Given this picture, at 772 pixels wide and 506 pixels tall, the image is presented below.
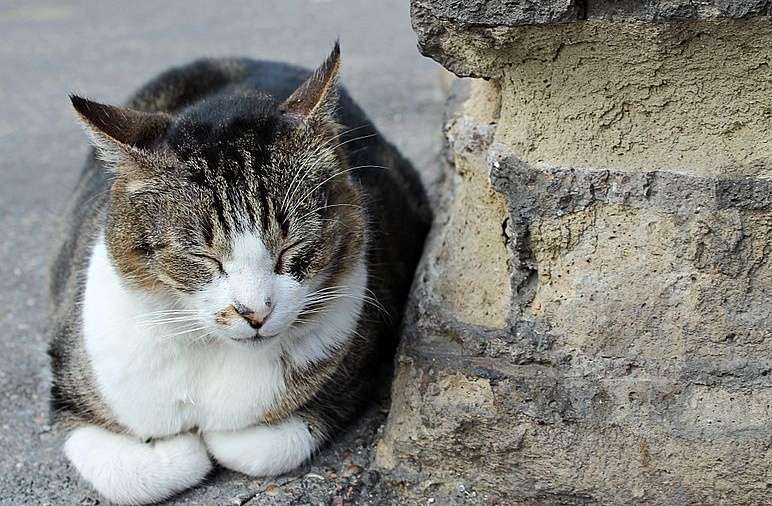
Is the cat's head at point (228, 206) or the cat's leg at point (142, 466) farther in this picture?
the cat's leg at point (142, 466)

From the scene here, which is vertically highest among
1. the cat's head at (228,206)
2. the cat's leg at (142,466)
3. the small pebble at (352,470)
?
the cat's head at (228,206)

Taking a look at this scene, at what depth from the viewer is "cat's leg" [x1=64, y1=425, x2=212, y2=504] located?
2289mm

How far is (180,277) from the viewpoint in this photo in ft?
6.72

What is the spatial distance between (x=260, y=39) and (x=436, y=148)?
104 inches

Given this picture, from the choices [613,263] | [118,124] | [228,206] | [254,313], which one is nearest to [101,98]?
[118,124]

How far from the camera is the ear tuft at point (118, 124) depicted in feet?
6.64

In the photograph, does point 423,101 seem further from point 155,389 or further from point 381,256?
point 155,389

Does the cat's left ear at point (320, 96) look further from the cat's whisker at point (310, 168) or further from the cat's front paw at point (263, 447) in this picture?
the cat's front paw at point (263, 447)

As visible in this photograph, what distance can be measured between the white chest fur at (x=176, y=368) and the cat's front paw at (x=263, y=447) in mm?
28

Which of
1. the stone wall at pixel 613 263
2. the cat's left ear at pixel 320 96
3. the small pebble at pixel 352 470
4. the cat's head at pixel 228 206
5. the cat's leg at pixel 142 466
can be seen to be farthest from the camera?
the small pebble at pixel 352 470

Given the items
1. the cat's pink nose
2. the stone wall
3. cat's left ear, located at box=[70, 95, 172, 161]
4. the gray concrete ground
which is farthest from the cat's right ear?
the gray concrete ground

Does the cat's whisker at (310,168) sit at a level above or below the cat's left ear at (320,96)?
below

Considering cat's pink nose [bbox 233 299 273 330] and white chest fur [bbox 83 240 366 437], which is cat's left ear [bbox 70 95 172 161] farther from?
cat's pink nose [bbox 233 299 273 330]

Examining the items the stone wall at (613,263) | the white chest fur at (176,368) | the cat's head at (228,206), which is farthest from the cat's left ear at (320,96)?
the white chest fur at (176,368)
